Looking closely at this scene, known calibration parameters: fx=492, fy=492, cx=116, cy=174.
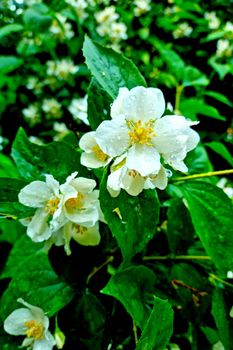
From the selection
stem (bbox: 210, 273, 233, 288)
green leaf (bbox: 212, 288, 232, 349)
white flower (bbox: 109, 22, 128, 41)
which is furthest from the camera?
white flower (bbox: 109, 22, 128, 41)

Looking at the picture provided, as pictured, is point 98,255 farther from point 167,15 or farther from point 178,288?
point 167,15

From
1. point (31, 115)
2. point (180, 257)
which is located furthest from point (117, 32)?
point (180, 257)

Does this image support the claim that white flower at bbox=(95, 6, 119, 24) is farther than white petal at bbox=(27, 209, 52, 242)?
Yes

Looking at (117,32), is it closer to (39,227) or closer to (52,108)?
(52,108)

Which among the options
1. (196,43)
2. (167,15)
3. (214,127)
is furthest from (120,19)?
(214,127)

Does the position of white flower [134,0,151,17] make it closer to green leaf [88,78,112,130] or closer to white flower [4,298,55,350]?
green leaf [88,78,112,130]

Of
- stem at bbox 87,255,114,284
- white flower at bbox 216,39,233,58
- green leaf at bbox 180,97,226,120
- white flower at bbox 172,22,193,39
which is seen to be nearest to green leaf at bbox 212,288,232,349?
stem at bbox 87,255,114,284

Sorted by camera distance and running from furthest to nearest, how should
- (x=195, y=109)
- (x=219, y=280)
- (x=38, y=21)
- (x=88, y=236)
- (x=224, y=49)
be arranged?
(x=224, y=49) → (x=38, y=21) → (x=195, y=109) → (x=219, y=280) → (x=88, y=236)
